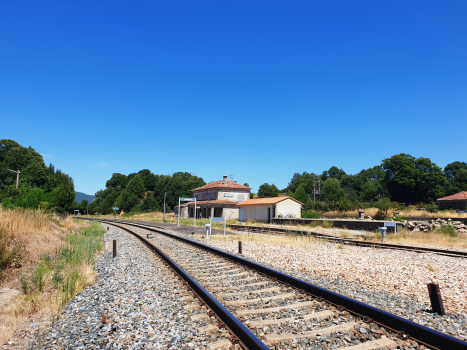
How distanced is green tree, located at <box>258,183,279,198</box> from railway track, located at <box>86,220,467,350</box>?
299ft

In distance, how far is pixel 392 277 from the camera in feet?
24.3

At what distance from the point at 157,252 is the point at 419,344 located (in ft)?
29.9

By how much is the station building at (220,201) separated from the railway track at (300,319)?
42300mm

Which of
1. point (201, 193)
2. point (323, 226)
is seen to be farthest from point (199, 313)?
point (201, 193)

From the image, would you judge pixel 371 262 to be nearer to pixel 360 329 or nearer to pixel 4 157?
pixel 360 329

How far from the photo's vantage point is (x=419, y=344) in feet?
11.3

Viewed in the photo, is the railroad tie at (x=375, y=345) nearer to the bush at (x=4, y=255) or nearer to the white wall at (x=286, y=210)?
the bush at (x=4, y=255)

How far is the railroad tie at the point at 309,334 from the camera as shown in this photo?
141 inches

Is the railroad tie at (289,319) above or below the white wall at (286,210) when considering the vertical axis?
below

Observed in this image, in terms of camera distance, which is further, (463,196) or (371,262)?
(463,196)

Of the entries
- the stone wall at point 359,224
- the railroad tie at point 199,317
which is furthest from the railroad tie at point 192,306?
the stone wall at point 359,224

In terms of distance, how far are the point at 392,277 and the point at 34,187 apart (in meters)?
23.6

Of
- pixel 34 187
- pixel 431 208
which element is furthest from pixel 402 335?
pixel 431 208

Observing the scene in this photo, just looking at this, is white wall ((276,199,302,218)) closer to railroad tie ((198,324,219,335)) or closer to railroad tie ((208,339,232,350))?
railroad tie ((198,324,219,335))
